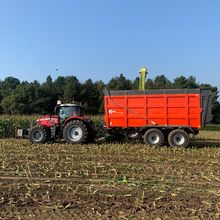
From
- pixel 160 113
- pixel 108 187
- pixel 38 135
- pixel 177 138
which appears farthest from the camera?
pixel 38 135

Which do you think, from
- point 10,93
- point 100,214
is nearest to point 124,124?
point 100,214

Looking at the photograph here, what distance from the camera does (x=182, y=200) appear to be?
6.57 meters

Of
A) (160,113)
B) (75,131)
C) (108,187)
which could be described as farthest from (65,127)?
(108,187)

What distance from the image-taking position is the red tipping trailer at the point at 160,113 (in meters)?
15.7

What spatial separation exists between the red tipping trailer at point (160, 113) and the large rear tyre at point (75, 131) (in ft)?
3.33

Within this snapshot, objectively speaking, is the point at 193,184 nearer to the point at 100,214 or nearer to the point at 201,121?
the point at 100,214

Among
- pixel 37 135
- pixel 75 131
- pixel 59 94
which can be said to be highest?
pixel 59 94

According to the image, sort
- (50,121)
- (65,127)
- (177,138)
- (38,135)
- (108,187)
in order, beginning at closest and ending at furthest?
(108,187) → (177,138) → (65,127) → (38,135) → (50,121)

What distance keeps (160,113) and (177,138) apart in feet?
3.81

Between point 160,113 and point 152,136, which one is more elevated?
point 160,113

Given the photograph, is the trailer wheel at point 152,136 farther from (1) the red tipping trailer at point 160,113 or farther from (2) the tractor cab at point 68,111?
(2) the tractor cab at point 68,111

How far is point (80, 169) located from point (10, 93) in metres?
58.0

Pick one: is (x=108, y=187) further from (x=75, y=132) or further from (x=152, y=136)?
(x=75, y=132)

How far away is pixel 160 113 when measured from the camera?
1608 centimetres
